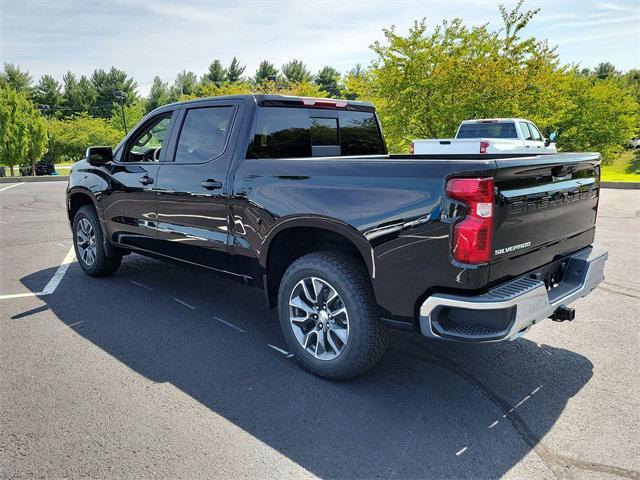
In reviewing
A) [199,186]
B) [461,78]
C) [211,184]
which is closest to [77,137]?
[461,78]

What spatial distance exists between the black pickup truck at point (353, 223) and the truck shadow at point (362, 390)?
310mm

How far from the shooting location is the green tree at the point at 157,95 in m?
63.0

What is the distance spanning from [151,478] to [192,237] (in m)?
2.31

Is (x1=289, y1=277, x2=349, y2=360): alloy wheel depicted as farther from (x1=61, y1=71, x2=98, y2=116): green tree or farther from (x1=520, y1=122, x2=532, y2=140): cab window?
(x1=61, y1=71, x2=98, y2=116): green tree

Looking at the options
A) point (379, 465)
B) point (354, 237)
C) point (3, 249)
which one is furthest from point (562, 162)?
point (3, 249)

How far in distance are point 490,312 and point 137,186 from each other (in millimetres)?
3647

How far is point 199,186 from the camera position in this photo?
4.18m

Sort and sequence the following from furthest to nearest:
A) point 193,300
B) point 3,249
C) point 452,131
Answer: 1. point 452,131
2. point 3,249
3. point 193,300

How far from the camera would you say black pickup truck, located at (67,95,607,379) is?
2.74 m

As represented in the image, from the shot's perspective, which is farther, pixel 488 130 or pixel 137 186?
pixel 488 130

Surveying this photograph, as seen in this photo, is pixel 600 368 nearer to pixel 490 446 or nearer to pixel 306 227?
pixel 490 446

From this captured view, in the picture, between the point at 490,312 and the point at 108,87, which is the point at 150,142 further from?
the point at 108,87

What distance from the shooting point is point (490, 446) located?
8.78ft

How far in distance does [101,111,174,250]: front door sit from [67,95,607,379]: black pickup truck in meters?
0.02
